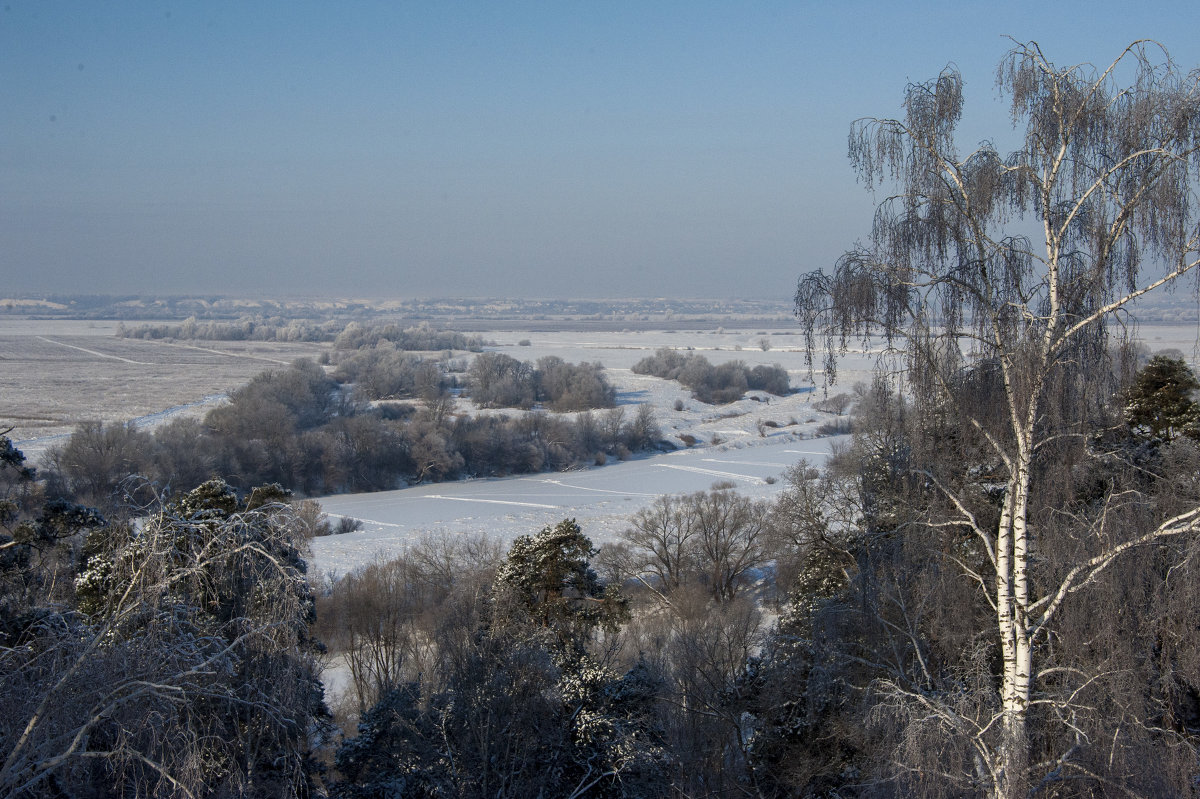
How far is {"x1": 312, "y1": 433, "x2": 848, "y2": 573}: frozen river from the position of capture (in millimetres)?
29250

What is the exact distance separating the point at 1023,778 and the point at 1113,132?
17.7 ft

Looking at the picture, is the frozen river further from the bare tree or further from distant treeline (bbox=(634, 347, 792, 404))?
the bare tree

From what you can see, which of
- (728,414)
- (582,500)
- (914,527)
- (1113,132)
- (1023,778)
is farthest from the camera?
(728,414)

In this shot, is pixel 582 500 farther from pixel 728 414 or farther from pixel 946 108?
pixel 946 108

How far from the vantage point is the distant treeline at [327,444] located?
32.9 m

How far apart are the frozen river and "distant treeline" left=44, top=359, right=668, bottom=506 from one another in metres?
1.79

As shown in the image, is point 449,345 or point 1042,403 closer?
point 1042,403

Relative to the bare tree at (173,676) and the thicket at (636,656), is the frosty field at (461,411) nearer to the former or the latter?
the thicket at (636,656)

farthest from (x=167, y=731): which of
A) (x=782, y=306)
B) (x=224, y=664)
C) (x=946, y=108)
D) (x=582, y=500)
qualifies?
(x=782, y=306)

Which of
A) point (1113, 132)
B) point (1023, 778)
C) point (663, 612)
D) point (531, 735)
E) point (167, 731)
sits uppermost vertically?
A: point (1113, 132)

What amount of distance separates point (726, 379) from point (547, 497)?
32.3 metres

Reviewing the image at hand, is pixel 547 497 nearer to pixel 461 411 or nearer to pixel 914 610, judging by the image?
pixel 461 411

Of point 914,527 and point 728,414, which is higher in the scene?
point 914,527

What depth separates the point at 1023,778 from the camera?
257 inches
